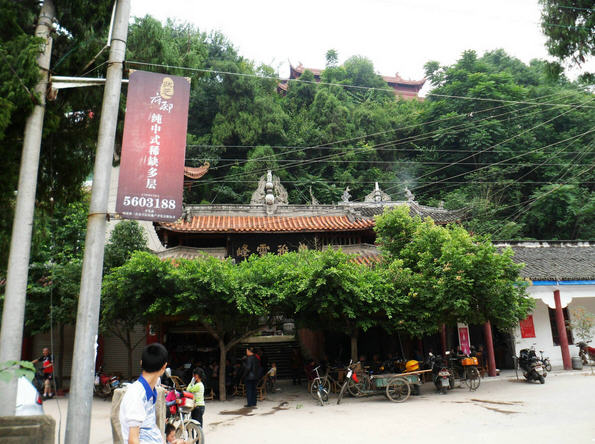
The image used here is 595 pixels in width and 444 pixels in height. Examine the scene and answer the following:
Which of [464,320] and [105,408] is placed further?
[464,320]

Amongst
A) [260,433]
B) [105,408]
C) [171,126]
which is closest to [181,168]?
[171,126]

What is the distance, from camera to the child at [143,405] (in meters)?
3.09

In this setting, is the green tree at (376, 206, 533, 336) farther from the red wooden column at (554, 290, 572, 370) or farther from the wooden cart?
the red wooden column at (554, 290, 572, 370)

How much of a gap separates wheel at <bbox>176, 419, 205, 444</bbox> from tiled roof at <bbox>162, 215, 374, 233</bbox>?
1103 centimetres

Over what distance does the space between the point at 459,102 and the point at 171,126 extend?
3279cm

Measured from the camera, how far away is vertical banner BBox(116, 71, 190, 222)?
16.3 feet

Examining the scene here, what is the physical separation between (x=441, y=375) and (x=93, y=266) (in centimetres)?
1079

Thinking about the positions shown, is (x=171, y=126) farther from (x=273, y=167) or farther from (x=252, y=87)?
(x=252, y=87)

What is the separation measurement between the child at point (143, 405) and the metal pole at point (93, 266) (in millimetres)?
1217

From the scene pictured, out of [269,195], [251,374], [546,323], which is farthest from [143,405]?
[546,323]

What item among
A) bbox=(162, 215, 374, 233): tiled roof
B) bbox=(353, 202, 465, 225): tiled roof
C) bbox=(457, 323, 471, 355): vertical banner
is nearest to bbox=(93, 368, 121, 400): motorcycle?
bbox=(162, 215, 374, 233): tiled roof

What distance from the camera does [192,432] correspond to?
6.55 metres

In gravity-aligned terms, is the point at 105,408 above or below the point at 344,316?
below

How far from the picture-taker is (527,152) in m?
30.7
